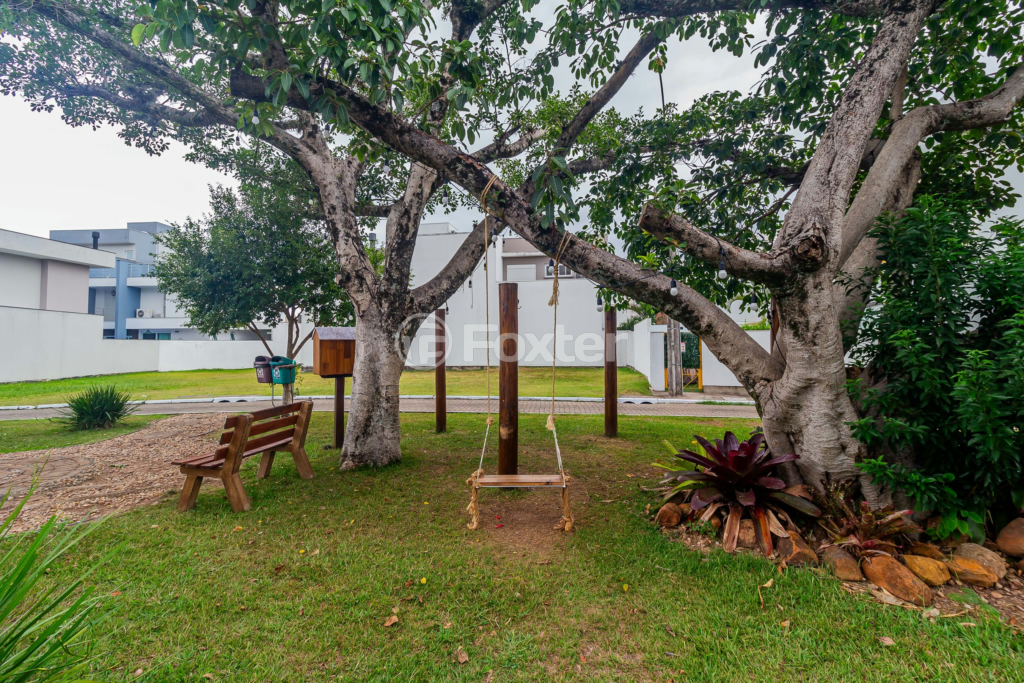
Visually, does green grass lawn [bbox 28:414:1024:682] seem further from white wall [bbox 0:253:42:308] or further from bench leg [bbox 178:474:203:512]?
white wall [bbox 0:253:42:308]

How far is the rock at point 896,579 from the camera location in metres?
2.81

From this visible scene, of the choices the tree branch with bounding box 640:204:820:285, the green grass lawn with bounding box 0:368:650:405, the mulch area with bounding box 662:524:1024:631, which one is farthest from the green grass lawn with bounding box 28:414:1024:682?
the green grass lawn with bounding box 0:368:650:405

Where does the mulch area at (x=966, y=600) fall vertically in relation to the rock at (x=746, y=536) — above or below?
below

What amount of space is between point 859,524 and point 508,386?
3.07 m

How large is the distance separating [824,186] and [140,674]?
547 centimetres

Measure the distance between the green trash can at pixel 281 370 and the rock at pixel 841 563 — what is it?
7.98m

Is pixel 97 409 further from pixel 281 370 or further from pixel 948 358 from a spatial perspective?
pixel 948 358

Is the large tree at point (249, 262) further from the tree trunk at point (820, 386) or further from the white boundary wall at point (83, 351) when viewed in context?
the white boundary wall at point (83, 351)

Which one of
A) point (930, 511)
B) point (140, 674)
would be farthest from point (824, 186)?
point (140, 674)

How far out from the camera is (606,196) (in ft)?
19.6

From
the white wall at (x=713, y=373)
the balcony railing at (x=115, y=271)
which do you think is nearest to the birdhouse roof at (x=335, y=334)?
the white wall at (x=713, y=373)

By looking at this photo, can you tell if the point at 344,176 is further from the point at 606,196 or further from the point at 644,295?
the point at 644,295

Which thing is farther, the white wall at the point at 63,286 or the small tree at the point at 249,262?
the white wall at the point at 63,286

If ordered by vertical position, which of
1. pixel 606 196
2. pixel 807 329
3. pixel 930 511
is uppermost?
pixel 606 196
